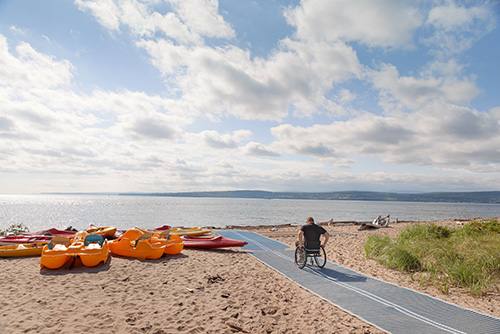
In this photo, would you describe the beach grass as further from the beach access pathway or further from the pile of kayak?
the pile of kayak

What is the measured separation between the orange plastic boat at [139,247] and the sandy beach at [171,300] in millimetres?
779

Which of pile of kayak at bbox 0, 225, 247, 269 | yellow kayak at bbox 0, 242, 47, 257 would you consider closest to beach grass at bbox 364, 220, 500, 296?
pile of kayak at bbox 0, 225, 247, 269

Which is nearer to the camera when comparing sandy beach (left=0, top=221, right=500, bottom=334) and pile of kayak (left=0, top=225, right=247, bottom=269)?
sandy beach (left=0, top=221, right=500, bottom=334)

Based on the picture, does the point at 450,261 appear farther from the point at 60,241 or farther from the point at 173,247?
the point at 60,241

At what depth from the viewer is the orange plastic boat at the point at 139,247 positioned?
931 centimetres

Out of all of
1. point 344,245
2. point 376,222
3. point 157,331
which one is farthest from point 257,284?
point 376,222

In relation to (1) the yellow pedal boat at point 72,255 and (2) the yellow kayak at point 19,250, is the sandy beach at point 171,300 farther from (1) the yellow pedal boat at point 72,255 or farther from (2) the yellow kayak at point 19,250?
(2) the yellow kayak at point 19,250

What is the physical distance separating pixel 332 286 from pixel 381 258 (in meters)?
3.11

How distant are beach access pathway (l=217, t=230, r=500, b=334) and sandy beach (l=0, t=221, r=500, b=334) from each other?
309mm

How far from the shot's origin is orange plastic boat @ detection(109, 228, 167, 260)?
9312 mm

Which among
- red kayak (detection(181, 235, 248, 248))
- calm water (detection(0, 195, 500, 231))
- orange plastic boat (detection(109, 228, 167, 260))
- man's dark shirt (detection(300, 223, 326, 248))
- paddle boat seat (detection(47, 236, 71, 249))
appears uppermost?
man's dark shirt (detection(300, 223, 326, 248))

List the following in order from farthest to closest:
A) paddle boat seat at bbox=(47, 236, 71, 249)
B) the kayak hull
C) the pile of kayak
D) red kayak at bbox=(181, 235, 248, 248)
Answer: red kayak at bbox=(181, 235, 248, 248), the kayak hull, paddle boat seat at bbox=(47, 236, 71, 249), the pile of kayak

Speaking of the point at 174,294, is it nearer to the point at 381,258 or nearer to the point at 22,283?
the point at 22,283

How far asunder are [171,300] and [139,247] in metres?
4.38
